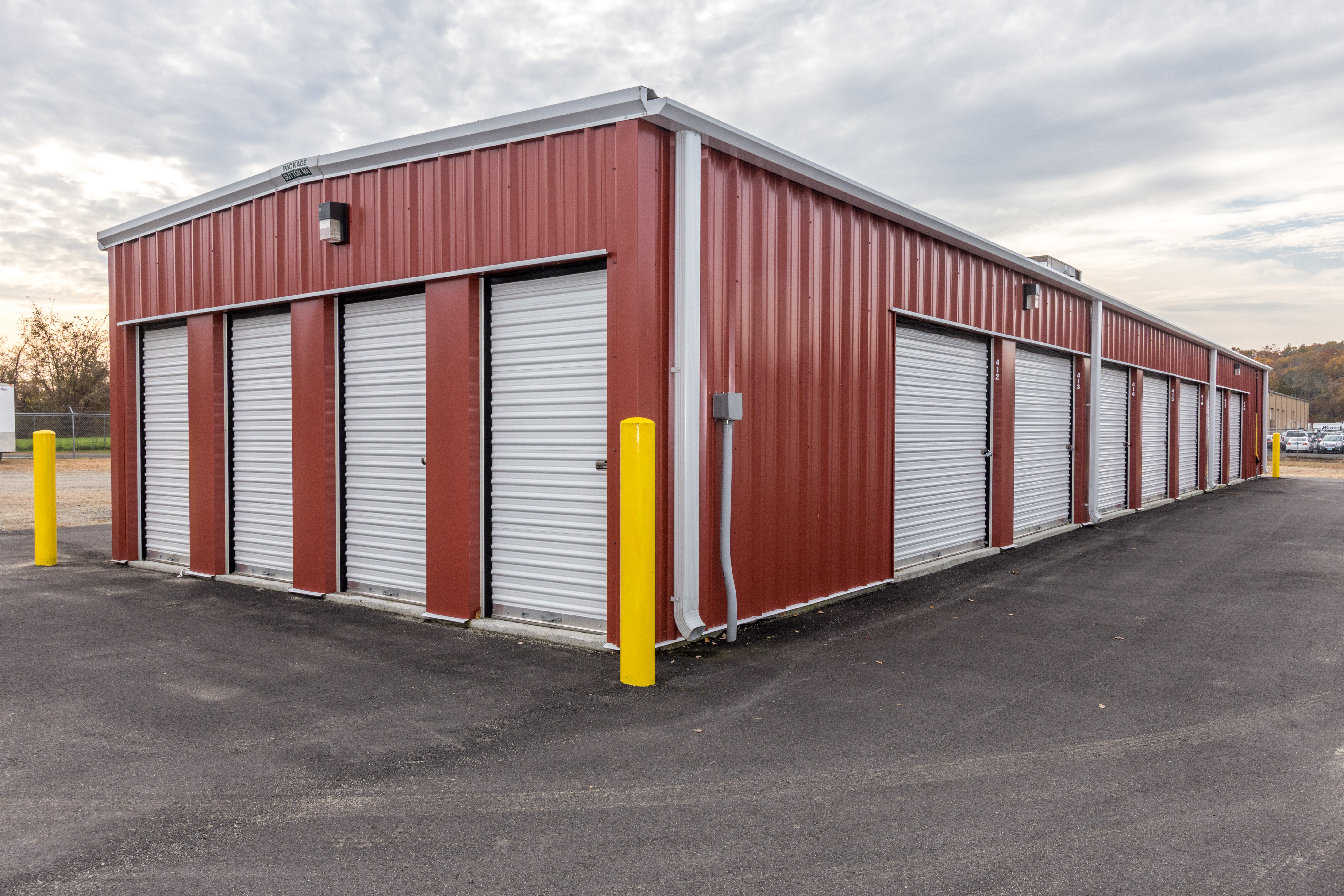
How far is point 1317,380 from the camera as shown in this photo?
74.6m

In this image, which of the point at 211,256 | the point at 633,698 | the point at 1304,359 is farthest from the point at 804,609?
the point at 1304,359

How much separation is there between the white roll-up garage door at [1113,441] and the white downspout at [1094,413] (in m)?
0.16

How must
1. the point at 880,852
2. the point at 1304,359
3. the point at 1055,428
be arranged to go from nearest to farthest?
the point at 880,852, the point at 1055,428, the point at 1304,359

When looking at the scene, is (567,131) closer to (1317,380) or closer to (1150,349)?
(1150,349)

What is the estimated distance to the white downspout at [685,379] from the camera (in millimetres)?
5738

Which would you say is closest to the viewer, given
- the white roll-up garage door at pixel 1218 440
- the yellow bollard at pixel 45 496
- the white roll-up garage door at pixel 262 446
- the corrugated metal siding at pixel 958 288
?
the white roll-up garage door at pixel 262 446

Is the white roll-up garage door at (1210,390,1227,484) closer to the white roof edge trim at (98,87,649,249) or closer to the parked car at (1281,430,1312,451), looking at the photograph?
the white roof edge trim at (98,87,649,249)

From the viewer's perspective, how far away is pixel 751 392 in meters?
6.48

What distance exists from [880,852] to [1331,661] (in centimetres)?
460

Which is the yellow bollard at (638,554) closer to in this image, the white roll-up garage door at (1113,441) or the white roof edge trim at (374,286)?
the white roof edge trim at (374,286)

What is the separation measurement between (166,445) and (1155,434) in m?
19.2

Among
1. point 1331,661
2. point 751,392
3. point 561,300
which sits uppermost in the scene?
point 561,300

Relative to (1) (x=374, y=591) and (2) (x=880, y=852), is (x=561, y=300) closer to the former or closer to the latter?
(1) (x=374, y=591)

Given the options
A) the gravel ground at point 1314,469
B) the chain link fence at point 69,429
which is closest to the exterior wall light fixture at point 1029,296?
the gravel ground at point 1314,469
